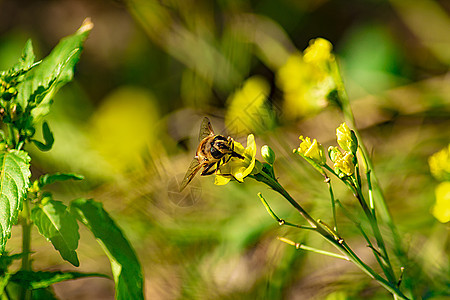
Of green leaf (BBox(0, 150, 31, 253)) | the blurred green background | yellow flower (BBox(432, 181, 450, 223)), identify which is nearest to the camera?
green leaf (BBox(0, 150, 31, 253))

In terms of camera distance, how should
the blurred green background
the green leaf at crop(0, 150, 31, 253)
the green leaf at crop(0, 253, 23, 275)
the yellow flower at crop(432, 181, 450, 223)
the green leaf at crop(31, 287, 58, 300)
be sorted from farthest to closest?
the blurred green background
the yellow flower at crop(432, 181, 450, 223)
the green leaf at crop(31, 287, 58, 300)
the green leaf at crop(0, 253, 23, 275)
the green leaf at crop(0, 150, 31, 253)

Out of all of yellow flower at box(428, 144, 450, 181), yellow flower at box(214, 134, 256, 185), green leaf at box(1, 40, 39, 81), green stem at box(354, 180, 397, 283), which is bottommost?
yellow flower at box(428, 144, 450, 181)

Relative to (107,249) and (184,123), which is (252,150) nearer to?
(107,249)

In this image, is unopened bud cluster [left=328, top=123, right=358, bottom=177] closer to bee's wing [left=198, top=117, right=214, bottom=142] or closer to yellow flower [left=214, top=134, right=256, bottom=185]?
yellow flower [left=214, top=134, right=256, bottom=185]

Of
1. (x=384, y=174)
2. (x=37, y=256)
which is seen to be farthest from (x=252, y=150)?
(x=37, y=256)

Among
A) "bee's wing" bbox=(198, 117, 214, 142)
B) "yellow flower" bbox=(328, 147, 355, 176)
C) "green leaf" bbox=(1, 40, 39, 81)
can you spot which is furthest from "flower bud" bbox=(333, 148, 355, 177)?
"green leaf" bbox=(1, 40, 39, 81)

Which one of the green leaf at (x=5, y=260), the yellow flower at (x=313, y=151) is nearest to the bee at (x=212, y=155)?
the yellow flower at (x=313, y=151)

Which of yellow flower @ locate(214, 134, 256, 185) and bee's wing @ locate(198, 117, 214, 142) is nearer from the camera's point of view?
yellow flower @ locate(214, 134, 256, 185)

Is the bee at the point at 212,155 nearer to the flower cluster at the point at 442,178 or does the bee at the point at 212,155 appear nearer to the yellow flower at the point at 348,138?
the yellow flower at the point at 348,138
